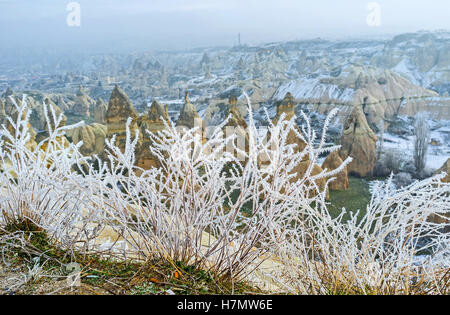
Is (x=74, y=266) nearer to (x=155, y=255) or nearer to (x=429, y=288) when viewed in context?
(x=155, y=255)

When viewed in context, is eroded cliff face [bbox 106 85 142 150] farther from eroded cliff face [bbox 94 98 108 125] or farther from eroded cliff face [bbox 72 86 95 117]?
eroded cliff face [bbox 72 86 95 117]

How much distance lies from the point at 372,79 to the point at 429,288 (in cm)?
418

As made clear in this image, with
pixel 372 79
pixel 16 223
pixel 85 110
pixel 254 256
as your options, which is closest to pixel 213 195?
pixel 254 256

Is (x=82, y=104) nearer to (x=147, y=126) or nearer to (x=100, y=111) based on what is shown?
(x=100, y=111)

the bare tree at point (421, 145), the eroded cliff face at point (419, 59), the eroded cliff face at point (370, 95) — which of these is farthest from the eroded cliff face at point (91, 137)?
the bare tree at point (421, 145)

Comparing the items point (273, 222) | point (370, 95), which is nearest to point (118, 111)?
point (370, 95)

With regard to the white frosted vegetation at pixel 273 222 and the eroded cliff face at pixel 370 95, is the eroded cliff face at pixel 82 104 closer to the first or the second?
the eroded cliff face at pixel 370 95

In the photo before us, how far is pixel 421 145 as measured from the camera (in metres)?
3.79

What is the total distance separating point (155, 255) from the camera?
91 cm

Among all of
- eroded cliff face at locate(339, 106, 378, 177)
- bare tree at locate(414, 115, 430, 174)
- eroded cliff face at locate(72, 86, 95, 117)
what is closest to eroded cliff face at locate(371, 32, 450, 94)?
bare tree at locate(414, 115, 430, 174)

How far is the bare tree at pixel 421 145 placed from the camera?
3787 mm

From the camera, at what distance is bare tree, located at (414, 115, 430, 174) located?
149 inches

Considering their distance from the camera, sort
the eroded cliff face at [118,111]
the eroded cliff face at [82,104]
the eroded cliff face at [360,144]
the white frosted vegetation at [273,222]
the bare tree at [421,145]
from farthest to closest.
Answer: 1. the eroded cliff face at [118,111]
2. the eroded cliff face at [360,144]
3. the eroded cliff face at [82,104]
4. the bare tree at [421,145]
5. the white frosted vegetation at [273,222]
